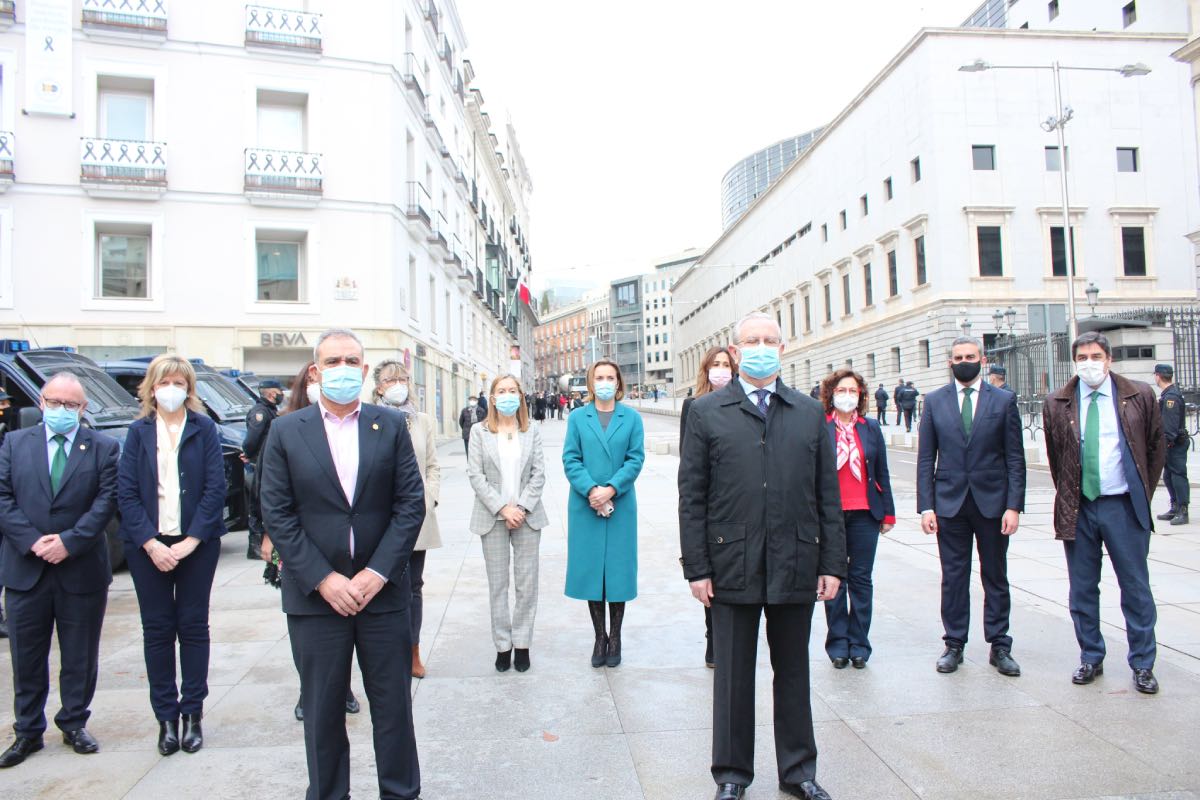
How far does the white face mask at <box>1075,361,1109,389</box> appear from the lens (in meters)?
5.10

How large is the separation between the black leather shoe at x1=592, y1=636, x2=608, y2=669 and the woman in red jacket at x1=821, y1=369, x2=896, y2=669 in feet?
4.75

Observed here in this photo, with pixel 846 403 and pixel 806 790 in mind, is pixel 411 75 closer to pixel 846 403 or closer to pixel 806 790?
pixel 846 403

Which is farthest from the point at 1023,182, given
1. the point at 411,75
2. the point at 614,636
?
the point at 614,636

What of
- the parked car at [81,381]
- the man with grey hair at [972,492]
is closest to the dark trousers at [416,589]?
the man with grey hair at [972,492]

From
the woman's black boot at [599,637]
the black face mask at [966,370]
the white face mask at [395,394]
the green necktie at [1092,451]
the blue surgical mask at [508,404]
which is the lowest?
the woman's black boot at [599,637]

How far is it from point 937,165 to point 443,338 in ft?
92.5

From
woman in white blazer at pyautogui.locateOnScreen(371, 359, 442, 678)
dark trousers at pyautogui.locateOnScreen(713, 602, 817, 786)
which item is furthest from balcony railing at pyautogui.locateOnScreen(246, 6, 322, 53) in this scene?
dark trousers at pyautogui.locateOnScreen(713, 602, 817, 786)

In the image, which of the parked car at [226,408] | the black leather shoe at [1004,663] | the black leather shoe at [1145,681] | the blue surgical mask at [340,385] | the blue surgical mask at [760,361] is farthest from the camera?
the parked car at [226,408]

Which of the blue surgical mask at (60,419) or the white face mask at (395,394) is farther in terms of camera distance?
the white face mask at (395,394)

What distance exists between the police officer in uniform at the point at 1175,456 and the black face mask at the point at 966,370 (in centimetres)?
704

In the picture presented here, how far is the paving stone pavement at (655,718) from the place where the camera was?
367cm

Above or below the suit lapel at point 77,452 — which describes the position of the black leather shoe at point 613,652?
below

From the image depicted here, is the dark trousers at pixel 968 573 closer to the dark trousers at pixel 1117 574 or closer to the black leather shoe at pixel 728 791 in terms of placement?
the dark trousers at pixel 1117 574

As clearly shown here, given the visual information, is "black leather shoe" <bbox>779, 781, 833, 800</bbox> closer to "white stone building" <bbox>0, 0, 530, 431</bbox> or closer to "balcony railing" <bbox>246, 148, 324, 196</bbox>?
"white stone building" <bbox>0, 0, 530, 431</bbox>
